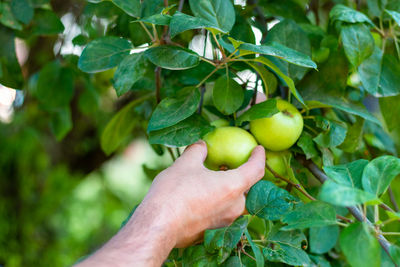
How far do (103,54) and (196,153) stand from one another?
254 millimetres

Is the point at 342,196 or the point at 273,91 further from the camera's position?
the point at 273,91

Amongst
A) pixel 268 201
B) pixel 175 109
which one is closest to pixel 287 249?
pixel 268 201

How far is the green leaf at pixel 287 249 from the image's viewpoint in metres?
0.61

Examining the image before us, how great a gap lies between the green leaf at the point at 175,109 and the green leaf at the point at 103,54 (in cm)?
13

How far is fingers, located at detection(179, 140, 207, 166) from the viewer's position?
0.69 metres

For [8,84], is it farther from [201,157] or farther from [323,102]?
[323,102]

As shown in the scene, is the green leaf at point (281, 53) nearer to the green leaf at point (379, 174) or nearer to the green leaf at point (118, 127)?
the green leaf at point (379, 174)

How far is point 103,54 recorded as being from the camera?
0.77m

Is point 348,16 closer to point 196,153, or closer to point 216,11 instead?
point 216,11

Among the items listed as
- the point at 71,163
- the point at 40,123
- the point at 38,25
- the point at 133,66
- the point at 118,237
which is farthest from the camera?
the point at 71,163

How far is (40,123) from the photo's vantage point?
2.21 meters

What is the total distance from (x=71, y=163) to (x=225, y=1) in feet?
6.57

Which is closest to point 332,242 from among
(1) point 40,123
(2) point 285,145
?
(2) point 285,145

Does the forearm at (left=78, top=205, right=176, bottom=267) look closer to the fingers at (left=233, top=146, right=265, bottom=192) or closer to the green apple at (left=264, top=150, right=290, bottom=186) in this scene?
the fingers at (left=233, top=146, right=265, bottom=192)
